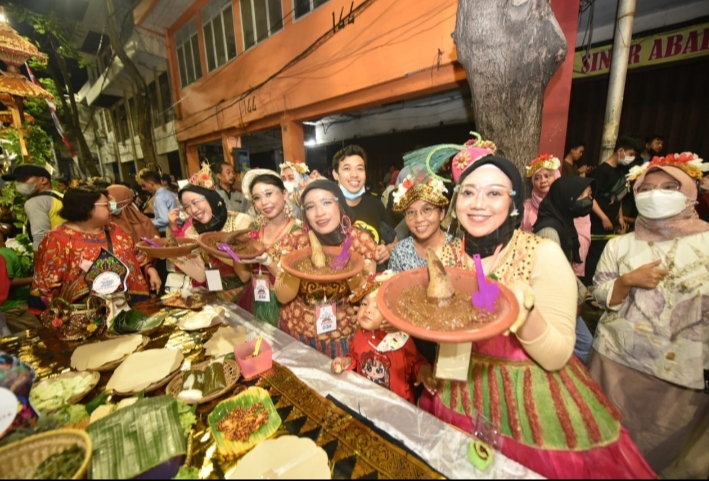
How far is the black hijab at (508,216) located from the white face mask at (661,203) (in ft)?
3.53

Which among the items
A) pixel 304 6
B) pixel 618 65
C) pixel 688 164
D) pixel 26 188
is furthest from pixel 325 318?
pixel 304 6

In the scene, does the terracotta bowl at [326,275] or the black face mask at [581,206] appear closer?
the terracotta bowl at [326,275]

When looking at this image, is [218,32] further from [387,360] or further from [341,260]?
[387,360]

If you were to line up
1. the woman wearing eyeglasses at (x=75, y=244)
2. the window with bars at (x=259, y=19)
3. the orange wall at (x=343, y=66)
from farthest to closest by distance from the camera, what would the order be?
the window with bars at (x=259, y=19)
the orange wall at (x=343, y=66)
the woman wearing eyeglasses at (x=75, y=244)

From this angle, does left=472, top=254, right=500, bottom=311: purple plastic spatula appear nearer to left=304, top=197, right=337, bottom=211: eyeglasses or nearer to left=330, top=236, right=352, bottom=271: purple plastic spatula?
left=330, top=236, right=352, bottom=271: purple plastic spatula

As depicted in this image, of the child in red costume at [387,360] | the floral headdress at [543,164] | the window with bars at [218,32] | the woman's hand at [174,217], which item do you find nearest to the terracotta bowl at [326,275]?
the child in red costume at [387,360]

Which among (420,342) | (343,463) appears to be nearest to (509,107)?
(420,342)

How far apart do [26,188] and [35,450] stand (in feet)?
15.7

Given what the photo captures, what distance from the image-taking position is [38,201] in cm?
377

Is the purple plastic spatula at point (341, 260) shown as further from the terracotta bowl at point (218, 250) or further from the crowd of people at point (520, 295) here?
the terracotta bowl at point (218, 250)

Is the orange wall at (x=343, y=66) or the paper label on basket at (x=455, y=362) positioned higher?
the orange wall at (x=343, y=66)

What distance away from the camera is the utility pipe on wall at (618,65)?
12.7 feet

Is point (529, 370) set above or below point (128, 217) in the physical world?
below

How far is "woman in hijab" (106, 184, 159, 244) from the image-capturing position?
431 cm
